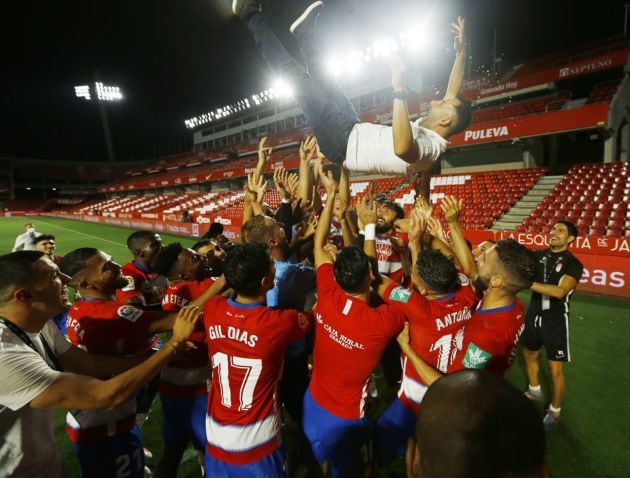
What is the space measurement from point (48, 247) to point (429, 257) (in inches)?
232

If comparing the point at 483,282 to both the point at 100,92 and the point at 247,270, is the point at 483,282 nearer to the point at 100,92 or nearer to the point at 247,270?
the point at 247,270

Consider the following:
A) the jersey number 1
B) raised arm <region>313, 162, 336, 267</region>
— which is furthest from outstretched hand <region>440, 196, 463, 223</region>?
the jersey number 1

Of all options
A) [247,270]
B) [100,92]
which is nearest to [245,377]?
[247,270]

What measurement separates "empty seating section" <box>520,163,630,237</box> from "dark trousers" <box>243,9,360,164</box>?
9885 millimetres

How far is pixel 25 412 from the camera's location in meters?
1.58

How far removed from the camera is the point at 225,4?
4.10m

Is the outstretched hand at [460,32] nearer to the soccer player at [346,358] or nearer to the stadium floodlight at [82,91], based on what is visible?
the soccer player at [346,358]

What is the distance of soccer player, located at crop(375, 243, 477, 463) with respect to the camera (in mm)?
2254

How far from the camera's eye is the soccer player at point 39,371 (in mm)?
1381

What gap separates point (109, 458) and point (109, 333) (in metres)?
0.76

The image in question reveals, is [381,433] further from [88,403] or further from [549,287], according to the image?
[549,287]

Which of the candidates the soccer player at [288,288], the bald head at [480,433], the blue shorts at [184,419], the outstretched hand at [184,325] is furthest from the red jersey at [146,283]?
the bald head at [480,433]

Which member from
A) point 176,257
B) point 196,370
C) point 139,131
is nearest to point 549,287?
point 196,370

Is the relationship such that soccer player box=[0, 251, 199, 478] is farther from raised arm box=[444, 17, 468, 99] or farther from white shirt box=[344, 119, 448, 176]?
raised arm box=[444, 17, 468, 99]
